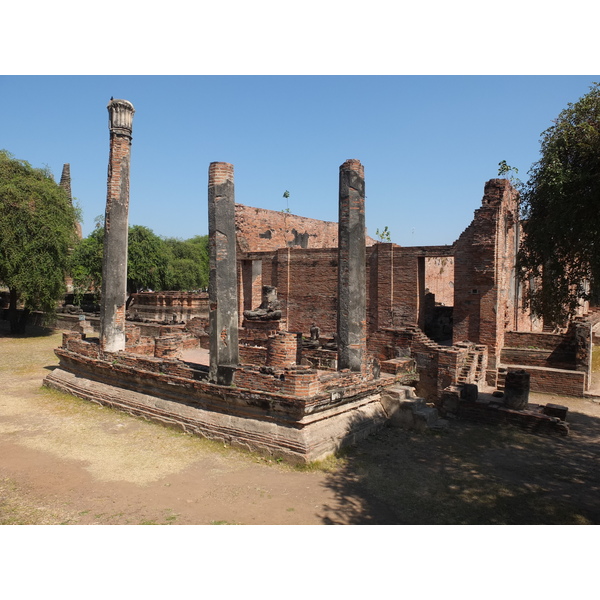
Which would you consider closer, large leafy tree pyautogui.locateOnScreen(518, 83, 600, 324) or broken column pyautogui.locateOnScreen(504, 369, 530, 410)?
large leafy tree pyautogui.locateOnScreen(518, 83, 600, 324)

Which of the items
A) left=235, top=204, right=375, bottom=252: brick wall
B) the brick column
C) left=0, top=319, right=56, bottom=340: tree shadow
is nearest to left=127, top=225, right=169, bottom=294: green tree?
left=0, top=319, right=56, bottom=340: tree shadow

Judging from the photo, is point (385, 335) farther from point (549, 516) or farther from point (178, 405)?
point (549, 516)

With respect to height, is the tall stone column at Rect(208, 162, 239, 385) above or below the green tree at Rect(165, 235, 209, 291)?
below

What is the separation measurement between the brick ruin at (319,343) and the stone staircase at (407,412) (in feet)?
0.12

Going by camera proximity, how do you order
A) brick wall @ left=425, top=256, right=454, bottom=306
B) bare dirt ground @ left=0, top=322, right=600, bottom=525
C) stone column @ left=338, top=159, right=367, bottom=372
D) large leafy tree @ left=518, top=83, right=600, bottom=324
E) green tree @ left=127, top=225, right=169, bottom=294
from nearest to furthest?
bare dirt ground @ left=0, top=322, right=600, bottom=525, large leafy tree @ left=518, top=83, right=600, bottom=324, stone column @ left=338, top=159, right=367, bottom=372, brick wall @ left=425, top=256, right=454, bottom=306, green tree @ left=127, top=225, right=169, bottom=294

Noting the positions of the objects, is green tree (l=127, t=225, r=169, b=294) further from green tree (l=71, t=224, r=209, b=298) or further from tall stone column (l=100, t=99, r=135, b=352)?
tall stone column (l=100, t=99, r=135, b=352)

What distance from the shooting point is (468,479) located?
6.56 meters

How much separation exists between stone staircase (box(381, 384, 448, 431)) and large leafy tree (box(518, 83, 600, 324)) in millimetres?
3100

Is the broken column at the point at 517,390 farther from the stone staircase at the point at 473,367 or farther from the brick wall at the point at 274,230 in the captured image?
the brick wall at the point at 274,230

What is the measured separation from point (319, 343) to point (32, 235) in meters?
13.5

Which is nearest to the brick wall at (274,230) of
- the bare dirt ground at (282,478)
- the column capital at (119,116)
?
the column capital at (119,116)

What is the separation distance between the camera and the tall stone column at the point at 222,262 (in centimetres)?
859

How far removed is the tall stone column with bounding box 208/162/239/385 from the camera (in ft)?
28.2

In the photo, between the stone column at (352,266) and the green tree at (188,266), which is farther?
the green tree at (188,266)
